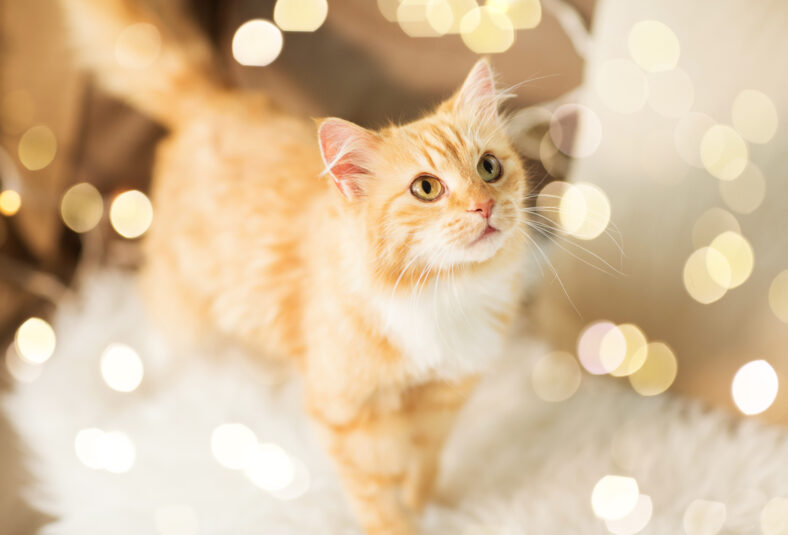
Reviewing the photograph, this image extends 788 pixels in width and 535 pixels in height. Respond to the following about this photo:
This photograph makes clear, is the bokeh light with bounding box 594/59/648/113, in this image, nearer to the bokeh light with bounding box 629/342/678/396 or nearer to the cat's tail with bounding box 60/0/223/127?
the bokeh light with bounding box 629/342/678/396

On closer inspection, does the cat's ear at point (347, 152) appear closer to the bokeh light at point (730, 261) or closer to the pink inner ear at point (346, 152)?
the pink inner ear at point (346, 152)

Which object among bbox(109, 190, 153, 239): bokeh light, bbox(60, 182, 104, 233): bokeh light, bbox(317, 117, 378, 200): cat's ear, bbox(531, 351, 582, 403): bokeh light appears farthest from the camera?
bbox(60, 182, 104, 233): bokeh light

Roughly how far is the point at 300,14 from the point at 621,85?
523 mm

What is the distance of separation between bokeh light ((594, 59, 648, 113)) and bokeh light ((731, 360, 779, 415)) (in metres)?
0.48

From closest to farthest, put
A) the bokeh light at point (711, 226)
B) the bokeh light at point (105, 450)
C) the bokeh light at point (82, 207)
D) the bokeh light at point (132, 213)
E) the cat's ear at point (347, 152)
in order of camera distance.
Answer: the cat's ear at point (347, 152), the bokeh light at point (711, 226), the bokeh light at point (105, 450), the bokeh light at point (132, 213), the bokeh light at point (82, 207)

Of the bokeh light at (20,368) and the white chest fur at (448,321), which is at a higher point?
the bokeh light at (20,368)

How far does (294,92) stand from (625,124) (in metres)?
0.58

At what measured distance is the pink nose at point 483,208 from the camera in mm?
626

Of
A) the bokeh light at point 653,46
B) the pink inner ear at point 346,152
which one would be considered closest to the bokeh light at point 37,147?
the pink inner ear at point 346,152

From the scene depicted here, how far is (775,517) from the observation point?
2.77 feet

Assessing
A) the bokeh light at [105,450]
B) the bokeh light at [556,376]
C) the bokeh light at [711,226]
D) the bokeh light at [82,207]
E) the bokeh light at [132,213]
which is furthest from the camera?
the bokeh light at [82,207]

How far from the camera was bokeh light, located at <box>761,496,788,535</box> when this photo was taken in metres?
0.83

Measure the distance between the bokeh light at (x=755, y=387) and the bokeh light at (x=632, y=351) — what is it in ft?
0.50

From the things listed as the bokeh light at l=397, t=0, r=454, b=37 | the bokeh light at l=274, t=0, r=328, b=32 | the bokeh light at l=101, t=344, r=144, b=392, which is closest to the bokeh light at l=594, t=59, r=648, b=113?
A: the bokeh light at l=397, t=0, r=454, b=37
